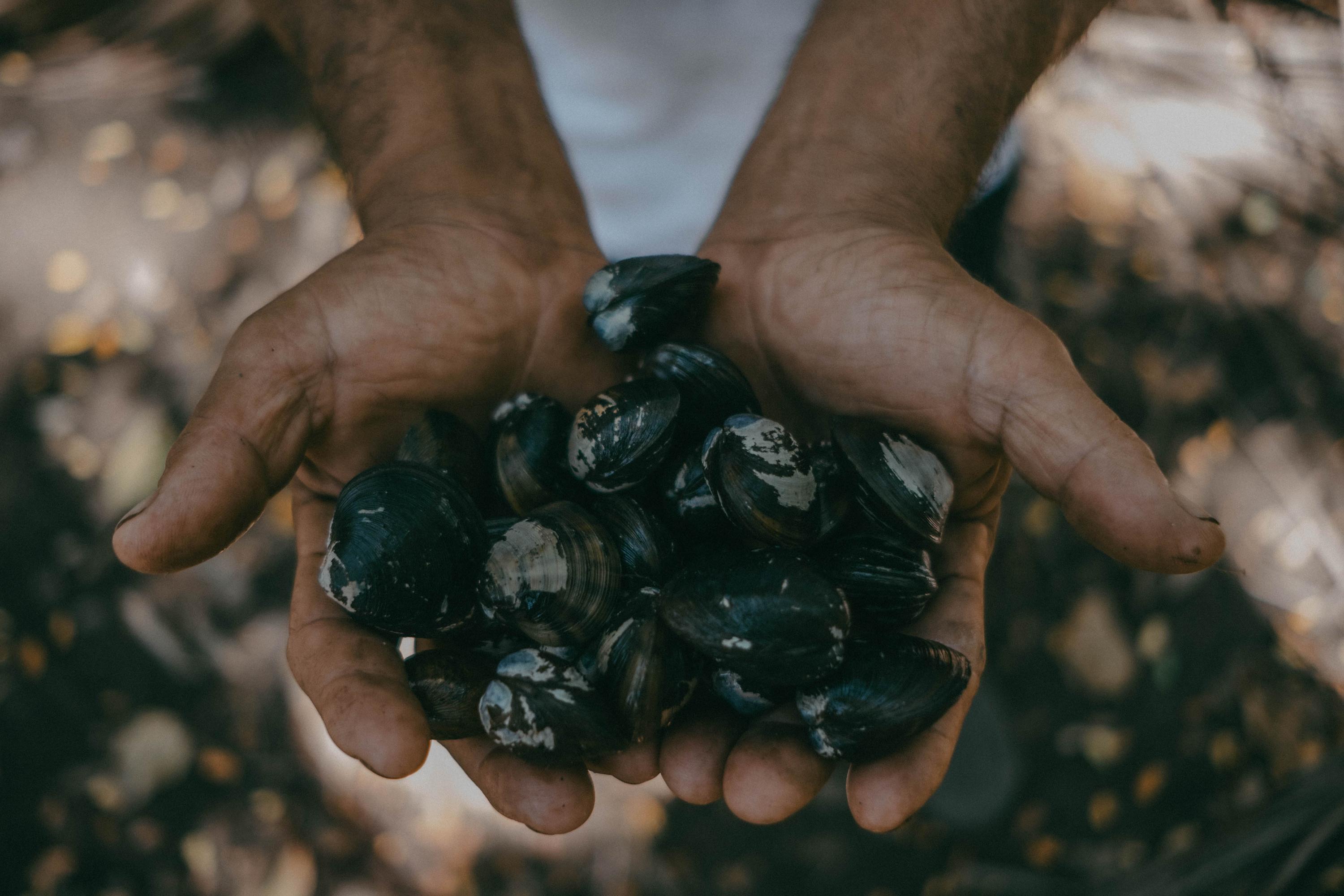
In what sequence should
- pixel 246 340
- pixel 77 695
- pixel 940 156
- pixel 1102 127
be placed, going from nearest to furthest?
1. pixel 246 340
2. pixel 940 156
3. pixel 77 695
4. pixel 1102 127

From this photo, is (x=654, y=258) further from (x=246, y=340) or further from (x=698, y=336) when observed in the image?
(x=246, y=340)

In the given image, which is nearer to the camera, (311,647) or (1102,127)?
(311,647)

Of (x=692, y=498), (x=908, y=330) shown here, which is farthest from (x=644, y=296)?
(x=908, y=330)

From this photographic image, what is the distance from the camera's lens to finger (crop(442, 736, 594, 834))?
4.91 ft

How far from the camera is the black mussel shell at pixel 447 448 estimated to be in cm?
183

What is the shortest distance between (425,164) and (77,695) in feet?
7.27

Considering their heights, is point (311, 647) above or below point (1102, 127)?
above

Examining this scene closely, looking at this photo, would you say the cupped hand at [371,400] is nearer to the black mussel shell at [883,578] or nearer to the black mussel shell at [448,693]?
the black mussel shell at [448,693]

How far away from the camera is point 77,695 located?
9.62ft

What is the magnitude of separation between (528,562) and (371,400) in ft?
1.79

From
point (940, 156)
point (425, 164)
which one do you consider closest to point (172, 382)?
point (425, 164)

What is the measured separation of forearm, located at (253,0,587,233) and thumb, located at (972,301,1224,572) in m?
1.29

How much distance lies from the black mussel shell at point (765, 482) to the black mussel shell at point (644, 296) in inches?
14.9

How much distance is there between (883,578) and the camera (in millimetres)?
1670
